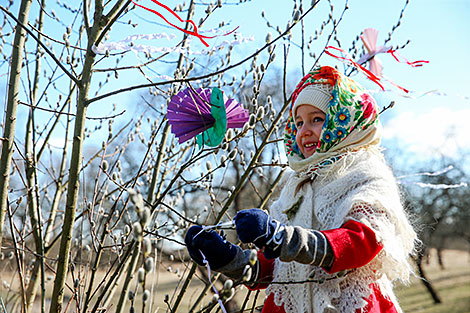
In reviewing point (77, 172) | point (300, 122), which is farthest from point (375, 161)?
point (77, 172)

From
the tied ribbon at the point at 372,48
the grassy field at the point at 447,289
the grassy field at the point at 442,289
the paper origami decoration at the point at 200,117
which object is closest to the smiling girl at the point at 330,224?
the paper origami decoration at the point at 200,117

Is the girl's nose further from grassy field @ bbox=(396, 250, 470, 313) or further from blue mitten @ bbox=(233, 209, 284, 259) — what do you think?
grassy field @ bbox=(396, 250, 470, 313)

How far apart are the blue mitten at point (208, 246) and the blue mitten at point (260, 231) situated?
20 centimetres

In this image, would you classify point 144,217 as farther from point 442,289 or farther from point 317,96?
point 442,289

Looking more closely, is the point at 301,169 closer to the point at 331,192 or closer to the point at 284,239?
the point at 331,192

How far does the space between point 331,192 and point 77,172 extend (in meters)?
0.84

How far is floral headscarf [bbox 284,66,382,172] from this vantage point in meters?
1.73

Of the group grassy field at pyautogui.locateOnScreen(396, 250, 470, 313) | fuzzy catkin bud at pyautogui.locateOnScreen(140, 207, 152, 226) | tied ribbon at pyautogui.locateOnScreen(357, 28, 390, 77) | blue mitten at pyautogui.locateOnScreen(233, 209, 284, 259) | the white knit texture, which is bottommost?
grassy field at pyautogui.locateOnScreen(396, 250, 470, 313)

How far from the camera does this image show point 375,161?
1736 millimetres

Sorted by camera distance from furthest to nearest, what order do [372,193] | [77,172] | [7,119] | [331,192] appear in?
[7,119] < [331,192] < [372,193] < [77,172]

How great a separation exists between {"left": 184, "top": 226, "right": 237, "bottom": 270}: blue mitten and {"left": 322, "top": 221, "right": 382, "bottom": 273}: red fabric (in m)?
0.32

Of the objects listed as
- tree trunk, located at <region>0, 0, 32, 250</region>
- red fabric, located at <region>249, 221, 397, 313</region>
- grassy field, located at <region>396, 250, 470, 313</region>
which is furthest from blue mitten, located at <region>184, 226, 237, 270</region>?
grassy field, located at <region>396, 250, 470, 313</region>

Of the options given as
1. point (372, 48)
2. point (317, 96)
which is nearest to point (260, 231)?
point (317, 96)

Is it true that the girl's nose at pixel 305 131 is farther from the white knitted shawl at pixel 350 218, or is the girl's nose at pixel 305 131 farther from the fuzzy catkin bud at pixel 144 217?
the fuzzy catkin bud at pixel 144 217
